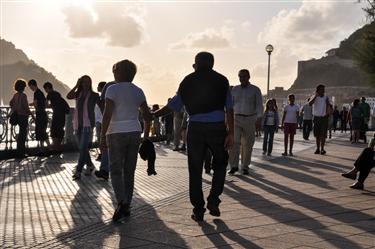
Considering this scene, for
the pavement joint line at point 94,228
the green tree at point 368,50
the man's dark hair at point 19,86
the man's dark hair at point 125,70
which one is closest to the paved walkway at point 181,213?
the pavement joint line at point 94,228

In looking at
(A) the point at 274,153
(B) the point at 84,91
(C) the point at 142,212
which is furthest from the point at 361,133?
(C) the point at 142,212

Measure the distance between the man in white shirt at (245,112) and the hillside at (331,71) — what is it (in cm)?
10860

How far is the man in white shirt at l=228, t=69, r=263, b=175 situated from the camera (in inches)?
385

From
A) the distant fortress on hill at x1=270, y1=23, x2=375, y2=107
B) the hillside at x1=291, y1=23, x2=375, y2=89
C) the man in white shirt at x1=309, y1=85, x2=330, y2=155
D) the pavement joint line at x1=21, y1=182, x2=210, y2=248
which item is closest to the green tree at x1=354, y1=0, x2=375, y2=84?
the man in white shirt at x1=309, y1=85, x2=330, y2=155

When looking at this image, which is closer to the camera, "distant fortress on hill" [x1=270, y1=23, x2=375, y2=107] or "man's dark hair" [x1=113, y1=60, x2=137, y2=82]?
"man's dark hair" [x1=113, y1=60, x2=137, y2=82]

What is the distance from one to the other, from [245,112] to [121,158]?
423 cm

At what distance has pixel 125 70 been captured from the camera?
6.03 m

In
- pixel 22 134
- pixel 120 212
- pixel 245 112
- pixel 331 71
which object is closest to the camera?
pixel 120 212

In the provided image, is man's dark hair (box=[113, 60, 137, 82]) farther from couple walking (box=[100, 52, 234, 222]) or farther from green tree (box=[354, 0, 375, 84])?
green tree (box=[354, 0, 375, 84])

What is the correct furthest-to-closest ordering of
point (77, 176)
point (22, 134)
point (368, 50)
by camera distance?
point (368, 50) < point (22, 134) < point (77, 176)

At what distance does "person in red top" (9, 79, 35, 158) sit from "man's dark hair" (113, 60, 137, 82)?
639 cm

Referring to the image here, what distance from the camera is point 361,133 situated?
72.1 feet

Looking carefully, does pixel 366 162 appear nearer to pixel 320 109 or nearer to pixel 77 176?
pixel 77 176

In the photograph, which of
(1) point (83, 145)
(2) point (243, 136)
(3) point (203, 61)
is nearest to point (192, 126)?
(3) point (203, 61)
